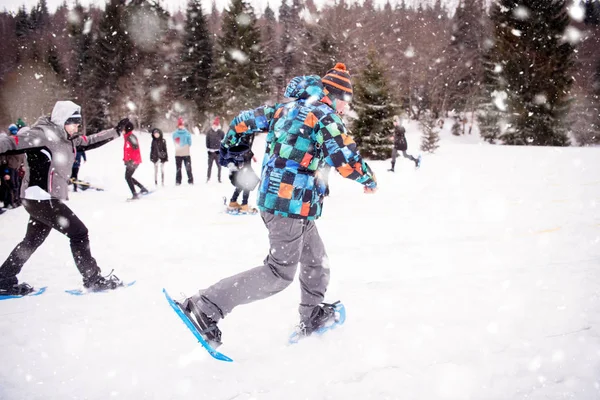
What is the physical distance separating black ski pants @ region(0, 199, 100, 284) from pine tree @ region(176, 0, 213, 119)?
32.4m

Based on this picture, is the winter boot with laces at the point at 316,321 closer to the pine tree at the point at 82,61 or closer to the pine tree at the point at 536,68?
the pine tree at the point at 536,68

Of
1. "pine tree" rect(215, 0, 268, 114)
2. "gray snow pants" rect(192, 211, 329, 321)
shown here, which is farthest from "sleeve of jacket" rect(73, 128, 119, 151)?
"pine tree" rect(215, 0, 268, 114)

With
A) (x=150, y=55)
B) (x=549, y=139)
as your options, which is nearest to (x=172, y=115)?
(x=150, y=55)

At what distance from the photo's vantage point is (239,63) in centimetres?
3266

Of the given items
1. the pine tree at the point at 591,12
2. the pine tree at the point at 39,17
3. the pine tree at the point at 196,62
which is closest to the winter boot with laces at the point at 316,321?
the pine tree at the point at 196,62

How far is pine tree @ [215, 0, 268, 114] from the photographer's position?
32625 mm

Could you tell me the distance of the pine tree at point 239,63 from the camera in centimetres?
3262

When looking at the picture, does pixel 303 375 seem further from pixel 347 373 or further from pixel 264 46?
pixel 264 46

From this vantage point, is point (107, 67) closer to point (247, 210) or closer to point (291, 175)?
point (247, 210)

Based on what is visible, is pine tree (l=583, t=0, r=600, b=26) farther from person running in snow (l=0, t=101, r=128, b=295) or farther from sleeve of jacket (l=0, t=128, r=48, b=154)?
sleeve of jacket (l=0, t=128, r=48, b=154)

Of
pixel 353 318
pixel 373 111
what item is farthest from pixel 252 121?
pixel 373 111

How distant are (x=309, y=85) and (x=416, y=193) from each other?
7894 mm

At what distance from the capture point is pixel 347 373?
2564 mm

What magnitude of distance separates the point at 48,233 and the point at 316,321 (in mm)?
2805
